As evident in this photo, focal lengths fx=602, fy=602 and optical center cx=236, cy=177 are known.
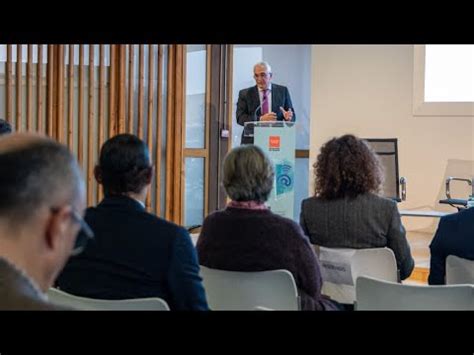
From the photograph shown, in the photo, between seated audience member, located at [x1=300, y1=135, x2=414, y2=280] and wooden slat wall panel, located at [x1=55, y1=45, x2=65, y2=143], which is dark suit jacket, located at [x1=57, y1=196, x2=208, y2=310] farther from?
wooden slat wall panel, located at [x1=55, y1=45, x2=65, y2=143]

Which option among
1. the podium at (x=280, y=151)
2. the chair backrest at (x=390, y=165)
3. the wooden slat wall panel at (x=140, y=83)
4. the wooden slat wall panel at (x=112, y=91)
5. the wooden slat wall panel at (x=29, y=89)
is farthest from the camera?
the wooden slat wall panel at (x=140, y=83)

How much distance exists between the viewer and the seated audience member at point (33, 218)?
1.01m

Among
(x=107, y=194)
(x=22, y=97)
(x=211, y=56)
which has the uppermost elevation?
(x=211, y=56)

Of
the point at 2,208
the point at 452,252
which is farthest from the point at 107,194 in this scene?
the point at 452,252

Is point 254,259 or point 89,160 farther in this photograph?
point 89,160

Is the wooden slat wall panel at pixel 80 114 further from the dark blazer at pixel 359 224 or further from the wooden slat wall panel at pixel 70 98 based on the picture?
the dark blazer at pixel 359 224

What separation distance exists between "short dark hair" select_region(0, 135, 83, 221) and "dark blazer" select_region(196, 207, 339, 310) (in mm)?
1334

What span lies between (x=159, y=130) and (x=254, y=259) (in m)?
4.30

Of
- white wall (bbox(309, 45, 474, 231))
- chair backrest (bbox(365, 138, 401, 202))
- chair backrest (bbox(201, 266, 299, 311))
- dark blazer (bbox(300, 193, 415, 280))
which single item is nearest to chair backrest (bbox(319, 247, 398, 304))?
dark blazer (bbox(300, 193, 415, 280))

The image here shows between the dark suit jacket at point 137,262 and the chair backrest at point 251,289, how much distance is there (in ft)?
0.82

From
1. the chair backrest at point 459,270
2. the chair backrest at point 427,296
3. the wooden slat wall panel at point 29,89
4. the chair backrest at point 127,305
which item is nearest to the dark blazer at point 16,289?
the chair backrest at point 127,305
